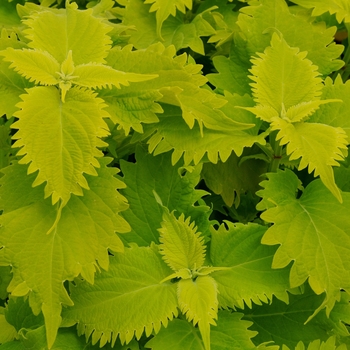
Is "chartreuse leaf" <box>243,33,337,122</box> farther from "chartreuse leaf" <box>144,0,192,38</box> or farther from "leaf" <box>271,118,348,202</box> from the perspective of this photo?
"chartreuse leaf" <box>144,0,192,38</box>

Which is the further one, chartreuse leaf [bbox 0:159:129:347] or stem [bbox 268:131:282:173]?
stem [bbox 268:131:282:173]

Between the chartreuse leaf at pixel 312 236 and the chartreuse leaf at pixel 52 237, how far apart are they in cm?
20

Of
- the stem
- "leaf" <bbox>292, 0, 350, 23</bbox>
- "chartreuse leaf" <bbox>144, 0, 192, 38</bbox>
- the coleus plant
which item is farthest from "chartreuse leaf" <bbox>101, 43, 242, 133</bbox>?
"leaf" <bbox>292, 0, 350, 23</bbox>

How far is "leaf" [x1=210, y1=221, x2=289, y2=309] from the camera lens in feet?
2.20

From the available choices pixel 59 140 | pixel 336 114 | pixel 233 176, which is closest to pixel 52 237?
pixel 59 140

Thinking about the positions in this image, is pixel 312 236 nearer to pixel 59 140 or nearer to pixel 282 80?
pixel 282 80

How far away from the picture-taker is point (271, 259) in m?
0.69

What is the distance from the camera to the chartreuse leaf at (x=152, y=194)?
28.4 inches

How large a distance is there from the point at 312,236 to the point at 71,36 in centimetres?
42

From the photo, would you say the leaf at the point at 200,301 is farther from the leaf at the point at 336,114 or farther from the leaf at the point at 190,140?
the leaf at the point at 336,114

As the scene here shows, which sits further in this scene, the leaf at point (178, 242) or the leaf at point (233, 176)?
the leaf at point (233, 176)

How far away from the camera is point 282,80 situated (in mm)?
741

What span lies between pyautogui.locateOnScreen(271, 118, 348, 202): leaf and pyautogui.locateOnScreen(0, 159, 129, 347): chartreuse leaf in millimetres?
227

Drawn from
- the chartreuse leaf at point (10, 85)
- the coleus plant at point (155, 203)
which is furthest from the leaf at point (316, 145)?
the chartreuse leaf at point (10, 85)
